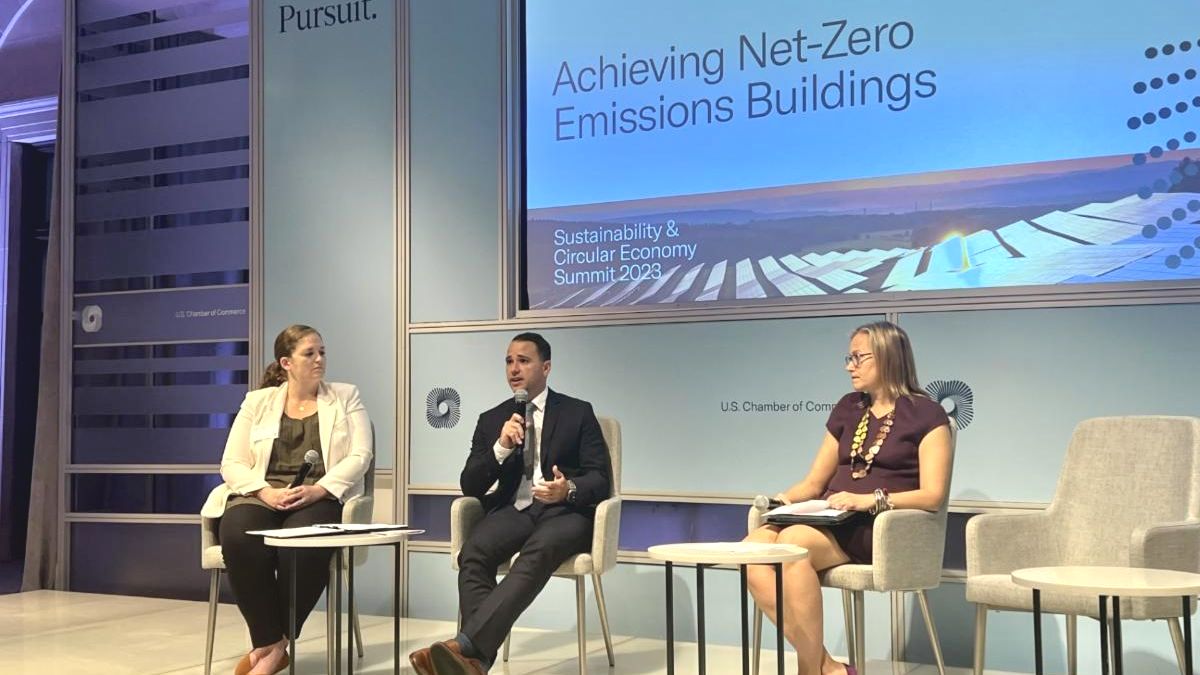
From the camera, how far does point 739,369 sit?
4.95m

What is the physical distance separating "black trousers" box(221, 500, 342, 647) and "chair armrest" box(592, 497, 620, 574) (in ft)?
2.90

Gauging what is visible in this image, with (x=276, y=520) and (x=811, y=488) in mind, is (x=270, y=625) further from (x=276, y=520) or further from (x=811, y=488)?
(x=811, y=488)

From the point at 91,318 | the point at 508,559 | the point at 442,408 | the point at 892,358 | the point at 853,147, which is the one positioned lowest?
the point at 508,559

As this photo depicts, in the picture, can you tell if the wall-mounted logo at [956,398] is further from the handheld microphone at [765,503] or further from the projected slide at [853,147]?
the handheld microphone at [765,503]

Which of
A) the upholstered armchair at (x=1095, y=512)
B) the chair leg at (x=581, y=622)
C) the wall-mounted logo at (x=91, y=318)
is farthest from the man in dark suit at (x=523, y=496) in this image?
the wall-mounted logo at (x=91, y=318)

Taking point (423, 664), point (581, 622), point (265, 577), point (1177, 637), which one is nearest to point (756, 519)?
point (581, 622)

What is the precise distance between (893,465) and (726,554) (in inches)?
37.5

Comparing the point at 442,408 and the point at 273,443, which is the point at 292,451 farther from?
the point at 442,408

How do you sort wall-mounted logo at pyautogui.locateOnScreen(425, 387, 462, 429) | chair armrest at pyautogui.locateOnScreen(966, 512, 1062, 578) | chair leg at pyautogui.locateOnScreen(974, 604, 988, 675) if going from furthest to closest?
wall-mounted logo at pyautogui.locateOnScreen(425, 387, 462, 429) → chair armrest at pyautogui.locateOnScreen(966, 512, 1062, 578) → chair leg at pyautogui.locateOnScreen(974, 604, 988, 675)

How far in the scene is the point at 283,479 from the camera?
457cm

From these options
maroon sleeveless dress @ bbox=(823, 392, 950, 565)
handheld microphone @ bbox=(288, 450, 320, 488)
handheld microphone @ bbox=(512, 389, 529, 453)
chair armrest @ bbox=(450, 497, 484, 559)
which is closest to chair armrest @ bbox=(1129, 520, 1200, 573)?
maroon sleeveless dress @ bbox=(823, 392, 950, 565)

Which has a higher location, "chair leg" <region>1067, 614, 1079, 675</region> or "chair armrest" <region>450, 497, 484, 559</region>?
"chair armrest" <region>450, 497, 484, 559</region>

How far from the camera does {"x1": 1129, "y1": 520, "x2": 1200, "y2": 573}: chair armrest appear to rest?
10.9ft

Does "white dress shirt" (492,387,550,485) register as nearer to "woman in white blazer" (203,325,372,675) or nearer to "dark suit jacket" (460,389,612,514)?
"dark suit jacket" (460,389,612,514)
